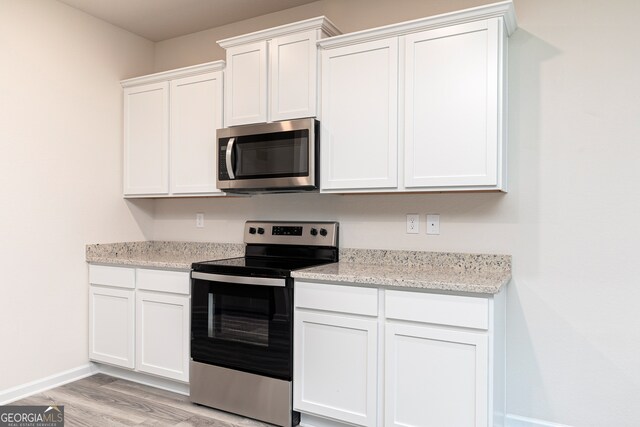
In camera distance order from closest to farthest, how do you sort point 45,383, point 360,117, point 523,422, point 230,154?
point 523,422 < point 360,117 < point 230,154 < point 45,383

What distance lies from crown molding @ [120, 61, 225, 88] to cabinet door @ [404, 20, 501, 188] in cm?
136

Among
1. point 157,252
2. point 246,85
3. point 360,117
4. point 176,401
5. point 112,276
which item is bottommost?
point 176,401

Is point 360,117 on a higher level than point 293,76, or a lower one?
lower

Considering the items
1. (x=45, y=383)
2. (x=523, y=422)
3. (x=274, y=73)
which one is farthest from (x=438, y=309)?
(x=45, y=383)

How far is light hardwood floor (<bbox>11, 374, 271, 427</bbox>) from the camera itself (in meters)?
2.48

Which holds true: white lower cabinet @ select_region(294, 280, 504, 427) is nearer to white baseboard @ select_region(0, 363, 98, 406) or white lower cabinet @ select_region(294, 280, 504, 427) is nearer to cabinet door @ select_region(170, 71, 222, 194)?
cabinet door @ select_region(170, 71, 222, 194)

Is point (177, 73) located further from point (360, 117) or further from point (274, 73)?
point (360, 117)

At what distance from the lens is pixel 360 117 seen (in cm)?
247

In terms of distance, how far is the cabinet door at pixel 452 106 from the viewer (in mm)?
2150

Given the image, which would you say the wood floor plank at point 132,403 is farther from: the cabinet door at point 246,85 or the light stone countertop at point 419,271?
the cabinet door at point 246,85

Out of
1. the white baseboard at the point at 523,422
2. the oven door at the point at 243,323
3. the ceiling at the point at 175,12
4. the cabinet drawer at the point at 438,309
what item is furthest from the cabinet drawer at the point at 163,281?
the white baseboard at the point at 523,422

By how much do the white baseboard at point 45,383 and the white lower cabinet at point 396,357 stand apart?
1.79 metres

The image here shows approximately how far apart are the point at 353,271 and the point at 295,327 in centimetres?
44

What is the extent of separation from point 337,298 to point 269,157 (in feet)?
3.25
